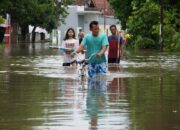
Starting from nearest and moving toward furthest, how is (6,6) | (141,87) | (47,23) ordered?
(141,87) → (6,6) → (47,23)

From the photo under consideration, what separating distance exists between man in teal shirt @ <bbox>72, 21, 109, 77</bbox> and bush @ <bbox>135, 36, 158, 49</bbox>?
3910 centimetres

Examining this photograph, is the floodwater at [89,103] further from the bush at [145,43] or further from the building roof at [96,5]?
the building roof at [96,5]

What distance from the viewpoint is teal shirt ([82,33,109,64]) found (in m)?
16.2

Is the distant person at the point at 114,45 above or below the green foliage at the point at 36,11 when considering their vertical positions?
below

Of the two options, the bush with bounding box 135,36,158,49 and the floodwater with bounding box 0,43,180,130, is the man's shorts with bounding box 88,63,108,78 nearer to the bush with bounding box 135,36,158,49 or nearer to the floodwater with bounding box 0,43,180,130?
the floodwater with bounding box 0,43,180,130

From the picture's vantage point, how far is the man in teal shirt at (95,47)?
16075mm

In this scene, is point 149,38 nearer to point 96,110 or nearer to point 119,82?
point 119,82

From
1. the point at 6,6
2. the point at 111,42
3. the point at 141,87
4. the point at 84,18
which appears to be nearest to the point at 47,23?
the point at 84,18

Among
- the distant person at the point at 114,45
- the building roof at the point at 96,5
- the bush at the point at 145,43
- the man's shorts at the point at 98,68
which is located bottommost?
the bush at the point at 145,43

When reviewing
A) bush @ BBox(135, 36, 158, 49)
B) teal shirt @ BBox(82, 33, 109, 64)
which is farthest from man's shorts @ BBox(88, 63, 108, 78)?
bush @ BBox(135, 36, 158, 49)

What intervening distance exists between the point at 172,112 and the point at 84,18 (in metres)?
98.7

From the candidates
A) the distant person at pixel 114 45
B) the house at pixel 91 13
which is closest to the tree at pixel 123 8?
the house at pixel 91 13

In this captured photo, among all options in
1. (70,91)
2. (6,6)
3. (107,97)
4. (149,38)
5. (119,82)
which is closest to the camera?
(107,97)

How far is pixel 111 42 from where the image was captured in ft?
71.9
